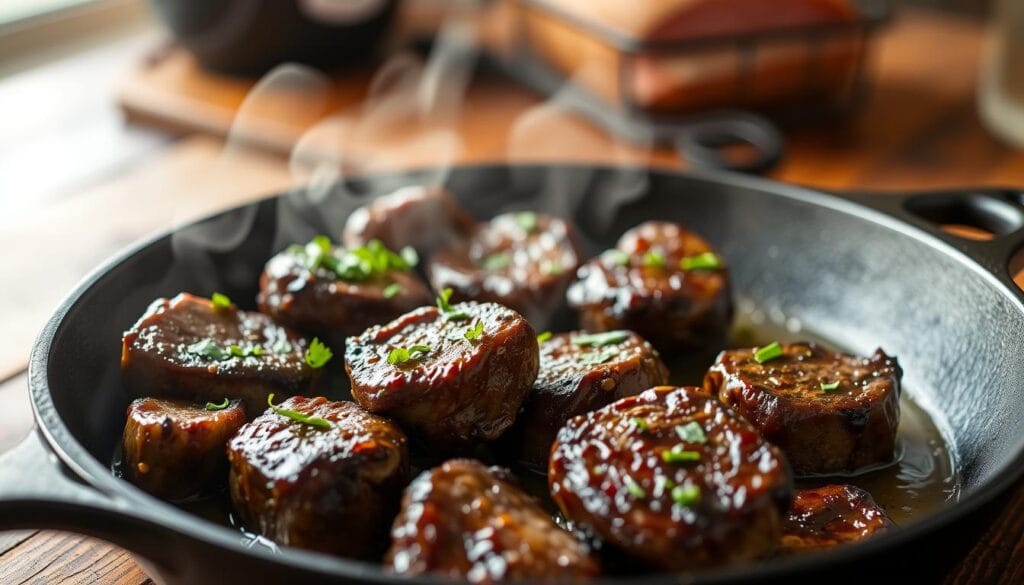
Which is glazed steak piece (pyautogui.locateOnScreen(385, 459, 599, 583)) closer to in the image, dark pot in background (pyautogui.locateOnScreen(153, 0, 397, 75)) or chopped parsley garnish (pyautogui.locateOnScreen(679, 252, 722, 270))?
chopped parsley garnish (pyautogui.locateOnScreen(679, 252, 722, 270))

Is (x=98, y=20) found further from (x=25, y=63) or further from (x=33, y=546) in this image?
(x=33, y=546)

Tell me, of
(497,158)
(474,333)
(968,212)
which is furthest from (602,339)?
(497,158)

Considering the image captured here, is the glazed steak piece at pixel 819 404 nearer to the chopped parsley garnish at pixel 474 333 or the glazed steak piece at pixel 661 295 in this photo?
the glazed steak piece at pixel 661 295

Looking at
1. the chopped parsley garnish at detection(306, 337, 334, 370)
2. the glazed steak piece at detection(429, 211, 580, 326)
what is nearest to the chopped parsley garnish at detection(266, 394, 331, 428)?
the chopped parsley garnish at detection(306, 337, 334, 370)

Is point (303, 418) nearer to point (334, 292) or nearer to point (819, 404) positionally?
point (334, 292)

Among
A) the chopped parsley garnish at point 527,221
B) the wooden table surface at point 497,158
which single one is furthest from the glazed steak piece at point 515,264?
the wooden table surface at point 497,158
